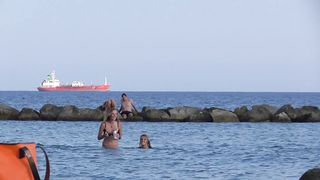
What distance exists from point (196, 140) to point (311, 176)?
16060 mm

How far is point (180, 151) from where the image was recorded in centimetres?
2411

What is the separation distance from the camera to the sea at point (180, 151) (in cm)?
1786

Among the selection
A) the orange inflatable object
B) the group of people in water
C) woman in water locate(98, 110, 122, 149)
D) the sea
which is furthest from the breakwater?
the orange inflatable object

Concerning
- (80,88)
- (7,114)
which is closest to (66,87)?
(80,88)

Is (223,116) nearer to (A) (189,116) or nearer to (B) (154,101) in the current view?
(A) (189,116)

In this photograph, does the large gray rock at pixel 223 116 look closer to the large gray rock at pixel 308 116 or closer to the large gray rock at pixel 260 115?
the large gray rock at pixel 260 115

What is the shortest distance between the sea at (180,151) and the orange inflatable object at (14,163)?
26.7ft

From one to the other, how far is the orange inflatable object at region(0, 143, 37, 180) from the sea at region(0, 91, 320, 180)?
8.14 meters

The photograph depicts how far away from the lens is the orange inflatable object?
297 inches

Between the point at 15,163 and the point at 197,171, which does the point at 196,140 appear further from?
the point at 15,163

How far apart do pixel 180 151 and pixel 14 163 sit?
16611 millimetres

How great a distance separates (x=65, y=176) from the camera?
16469mm

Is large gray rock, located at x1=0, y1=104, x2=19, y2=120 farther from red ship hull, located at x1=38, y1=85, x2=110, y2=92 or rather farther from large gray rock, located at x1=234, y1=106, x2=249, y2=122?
red ship hull, located at x1=38, y1=85, x2=110, y2=92

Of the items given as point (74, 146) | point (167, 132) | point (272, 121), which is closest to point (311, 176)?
point (74, 146)
